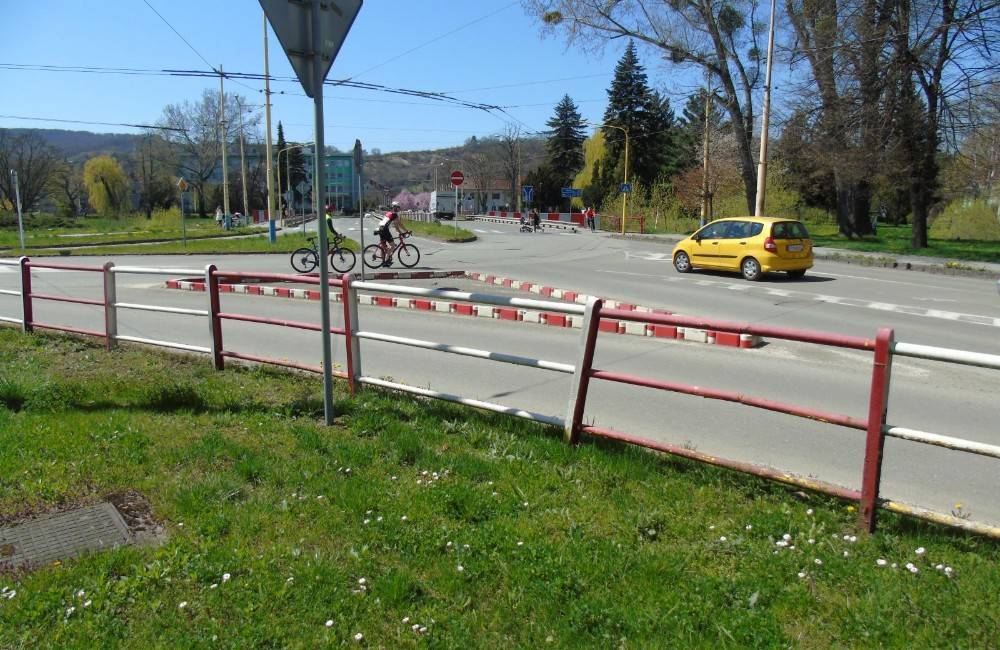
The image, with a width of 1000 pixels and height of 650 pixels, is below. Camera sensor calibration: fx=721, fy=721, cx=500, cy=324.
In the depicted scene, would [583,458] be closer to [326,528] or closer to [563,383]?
[326,528]

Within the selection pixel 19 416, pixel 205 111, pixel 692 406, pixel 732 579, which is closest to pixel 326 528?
pixel 732 579

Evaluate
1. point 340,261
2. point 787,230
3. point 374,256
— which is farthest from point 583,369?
point 340,261

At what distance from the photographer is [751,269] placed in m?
18.0

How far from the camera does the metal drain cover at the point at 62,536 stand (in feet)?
11.5

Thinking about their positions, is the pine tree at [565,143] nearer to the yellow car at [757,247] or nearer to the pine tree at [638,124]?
the pine tree at [638,124]

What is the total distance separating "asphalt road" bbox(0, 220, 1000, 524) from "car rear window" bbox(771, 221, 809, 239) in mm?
1137

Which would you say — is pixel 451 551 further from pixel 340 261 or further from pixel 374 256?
pixel 340 261

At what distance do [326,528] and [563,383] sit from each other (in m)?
4.05

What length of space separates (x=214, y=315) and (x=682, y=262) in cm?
1557

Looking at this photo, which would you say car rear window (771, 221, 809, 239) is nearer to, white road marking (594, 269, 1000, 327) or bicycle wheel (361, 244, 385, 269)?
white road marking (594, 269, 1000, 327)

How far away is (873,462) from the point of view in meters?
3.67

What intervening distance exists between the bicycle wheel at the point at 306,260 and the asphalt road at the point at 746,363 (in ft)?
13.6

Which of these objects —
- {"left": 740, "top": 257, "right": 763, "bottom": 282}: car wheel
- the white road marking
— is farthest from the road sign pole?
{"left": 740, "top": 257, "right": 763, "bottom": 282}: car wheel

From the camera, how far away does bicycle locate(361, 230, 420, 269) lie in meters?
20.1
